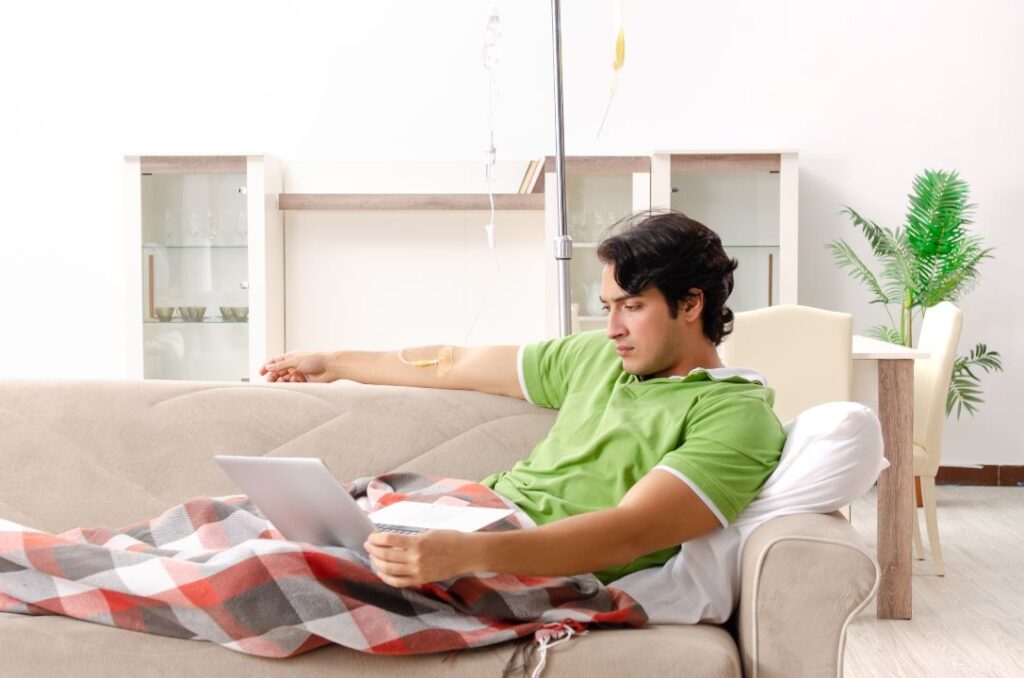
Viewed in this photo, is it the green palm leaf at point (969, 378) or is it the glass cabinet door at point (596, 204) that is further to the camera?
the green palm leaf at point (969, 378)

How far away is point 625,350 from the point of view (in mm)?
1778

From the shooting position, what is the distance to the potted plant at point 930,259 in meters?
4.53

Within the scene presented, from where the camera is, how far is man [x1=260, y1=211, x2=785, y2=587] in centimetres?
142

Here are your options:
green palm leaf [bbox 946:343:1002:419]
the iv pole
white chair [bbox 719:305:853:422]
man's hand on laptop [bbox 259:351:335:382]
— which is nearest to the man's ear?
the iv pole

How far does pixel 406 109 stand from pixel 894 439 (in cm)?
286

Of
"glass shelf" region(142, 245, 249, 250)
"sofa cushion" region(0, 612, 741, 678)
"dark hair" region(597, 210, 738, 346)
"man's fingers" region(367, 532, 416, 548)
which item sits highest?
"glass shelf" region(142, 245, 249, 250)

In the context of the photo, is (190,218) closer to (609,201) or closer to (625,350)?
(609,201)

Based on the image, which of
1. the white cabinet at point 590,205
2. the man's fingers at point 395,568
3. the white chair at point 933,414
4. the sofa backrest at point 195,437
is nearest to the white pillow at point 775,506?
the man's fingers at point 395,568

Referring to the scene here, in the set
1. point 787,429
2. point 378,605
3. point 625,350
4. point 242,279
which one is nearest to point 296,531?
point 378,605

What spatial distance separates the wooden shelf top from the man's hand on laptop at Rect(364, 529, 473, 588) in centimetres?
330

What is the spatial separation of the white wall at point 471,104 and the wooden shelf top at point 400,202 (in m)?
0.43

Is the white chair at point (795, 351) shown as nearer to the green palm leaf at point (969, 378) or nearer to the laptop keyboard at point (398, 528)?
the green palm leaf at point (969, 378)

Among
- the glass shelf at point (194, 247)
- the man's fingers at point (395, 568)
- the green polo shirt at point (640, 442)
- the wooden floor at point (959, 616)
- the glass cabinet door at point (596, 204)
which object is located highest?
the glass cabinet door at point (596, 204)

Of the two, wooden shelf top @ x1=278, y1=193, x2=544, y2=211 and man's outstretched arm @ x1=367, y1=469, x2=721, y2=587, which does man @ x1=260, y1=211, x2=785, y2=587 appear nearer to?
man's outstretched arm @ x1=367, y1=469, x2=721, y2=587
